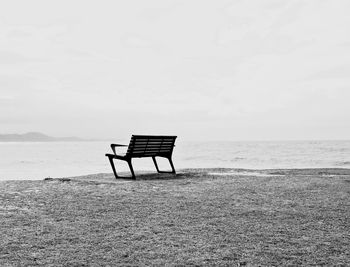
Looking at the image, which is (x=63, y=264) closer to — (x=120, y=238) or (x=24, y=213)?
(x=120, y=238)

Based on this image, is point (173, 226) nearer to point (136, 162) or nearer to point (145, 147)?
point (145, 147)

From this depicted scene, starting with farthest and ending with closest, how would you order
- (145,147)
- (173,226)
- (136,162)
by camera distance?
(136,162) → (145,147) → (173,226)

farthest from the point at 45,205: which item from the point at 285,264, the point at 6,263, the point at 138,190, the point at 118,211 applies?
the point at 285,264

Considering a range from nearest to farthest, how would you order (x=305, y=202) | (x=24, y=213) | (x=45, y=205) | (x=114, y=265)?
(x=114, y=265) < (x=24, y=213) < (x=45, y=205) < (x=305, y=202)

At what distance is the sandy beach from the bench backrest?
2.62m

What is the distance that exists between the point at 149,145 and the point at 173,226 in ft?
22.5

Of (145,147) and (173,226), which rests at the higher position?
(145,147)

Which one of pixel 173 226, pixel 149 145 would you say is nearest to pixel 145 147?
pixel 149 145

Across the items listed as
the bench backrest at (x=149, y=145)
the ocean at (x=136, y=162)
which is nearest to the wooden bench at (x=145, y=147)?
the bench backrest at (x=149, y=145)

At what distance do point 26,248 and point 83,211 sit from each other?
1976mm

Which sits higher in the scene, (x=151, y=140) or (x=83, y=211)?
(x=151, y=140)

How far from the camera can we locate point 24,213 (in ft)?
20.5

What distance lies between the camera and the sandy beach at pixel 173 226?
4178 mm

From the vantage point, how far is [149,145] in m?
12.2
